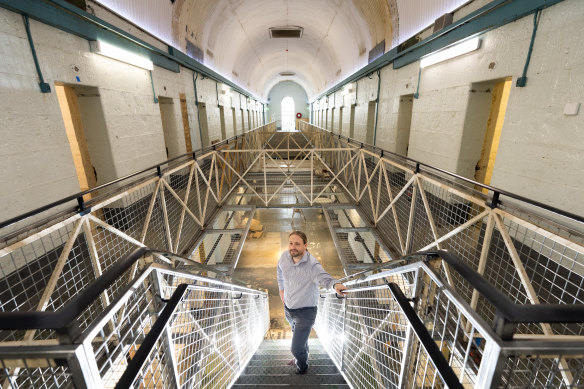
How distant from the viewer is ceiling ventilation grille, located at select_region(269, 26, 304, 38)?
11.3 meters

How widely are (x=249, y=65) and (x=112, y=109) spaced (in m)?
11.9

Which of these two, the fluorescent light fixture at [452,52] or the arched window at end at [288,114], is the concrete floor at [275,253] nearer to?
the fluorescent light fixture at [452,52]

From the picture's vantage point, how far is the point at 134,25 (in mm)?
5031

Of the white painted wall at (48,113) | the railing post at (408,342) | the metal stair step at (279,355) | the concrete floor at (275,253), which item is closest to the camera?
the railing post at (408,342)

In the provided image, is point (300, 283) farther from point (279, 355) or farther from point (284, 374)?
point (279, 355)

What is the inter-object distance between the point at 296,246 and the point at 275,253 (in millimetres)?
7183

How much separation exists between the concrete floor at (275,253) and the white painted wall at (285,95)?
61.2 feet

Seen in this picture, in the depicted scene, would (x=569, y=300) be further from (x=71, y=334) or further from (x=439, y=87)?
(x=439, y=87)

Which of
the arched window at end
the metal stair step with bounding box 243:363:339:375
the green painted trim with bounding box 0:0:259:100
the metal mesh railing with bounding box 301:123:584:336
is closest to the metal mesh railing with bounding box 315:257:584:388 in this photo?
the metal stair step with bounding box 243:363:339:375

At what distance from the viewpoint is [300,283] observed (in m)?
2.53

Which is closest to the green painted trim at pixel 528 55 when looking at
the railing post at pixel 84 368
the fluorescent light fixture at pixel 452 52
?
the fluorescent light fixture at pixel 452 52

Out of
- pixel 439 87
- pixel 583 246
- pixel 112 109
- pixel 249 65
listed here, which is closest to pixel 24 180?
pixel 112 109

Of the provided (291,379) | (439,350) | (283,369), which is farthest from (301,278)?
(439,350)

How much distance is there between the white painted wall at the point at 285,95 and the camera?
93.6ft
